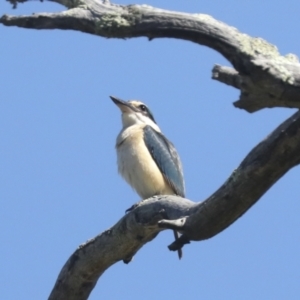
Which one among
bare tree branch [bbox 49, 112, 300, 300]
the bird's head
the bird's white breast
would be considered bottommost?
bare tree branch [bbox 49, 112, 300, 300]

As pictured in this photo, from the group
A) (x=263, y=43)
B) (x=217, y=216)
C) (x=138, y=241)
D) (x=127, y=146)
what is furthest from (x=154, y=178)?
(x=263, y=43)

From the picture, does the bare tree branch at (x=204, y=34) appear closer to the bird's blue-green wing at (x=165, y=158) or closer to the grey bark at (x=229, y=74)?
the grey bark at (x=229, y=74)

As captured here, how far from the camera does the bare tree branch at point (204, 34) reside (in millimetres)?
4441

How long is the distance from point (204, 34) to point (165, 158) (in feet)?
17.5

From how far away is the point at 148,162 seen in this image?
973 cm

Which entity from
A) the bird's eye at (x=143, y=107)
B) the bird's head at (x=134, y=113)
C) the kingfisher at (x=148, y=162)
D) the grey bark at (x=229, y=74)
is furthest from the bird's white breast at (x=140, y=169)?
the grey bark at (x=229, y=74)

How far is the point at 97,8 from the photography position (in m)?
5.03

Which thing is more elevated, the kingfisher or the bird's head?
the bird's head

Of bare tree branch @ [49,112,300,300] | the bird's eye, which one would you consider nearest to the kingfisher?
the bird's eye

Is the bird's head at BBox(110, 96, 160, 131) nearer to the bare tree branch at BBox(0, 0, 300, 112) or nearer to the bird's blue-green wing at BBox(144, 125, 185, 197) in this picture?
the bird's blue-green wing at BBox(144, 125, 185, 197)

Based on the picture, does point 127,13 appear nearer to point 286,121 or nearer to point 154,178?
point 286,121

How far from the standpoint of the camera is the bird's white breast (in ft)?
31.5

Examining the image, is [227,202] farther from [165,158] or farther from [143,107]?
[143,107]

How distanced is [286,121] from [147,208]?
2035 mm
